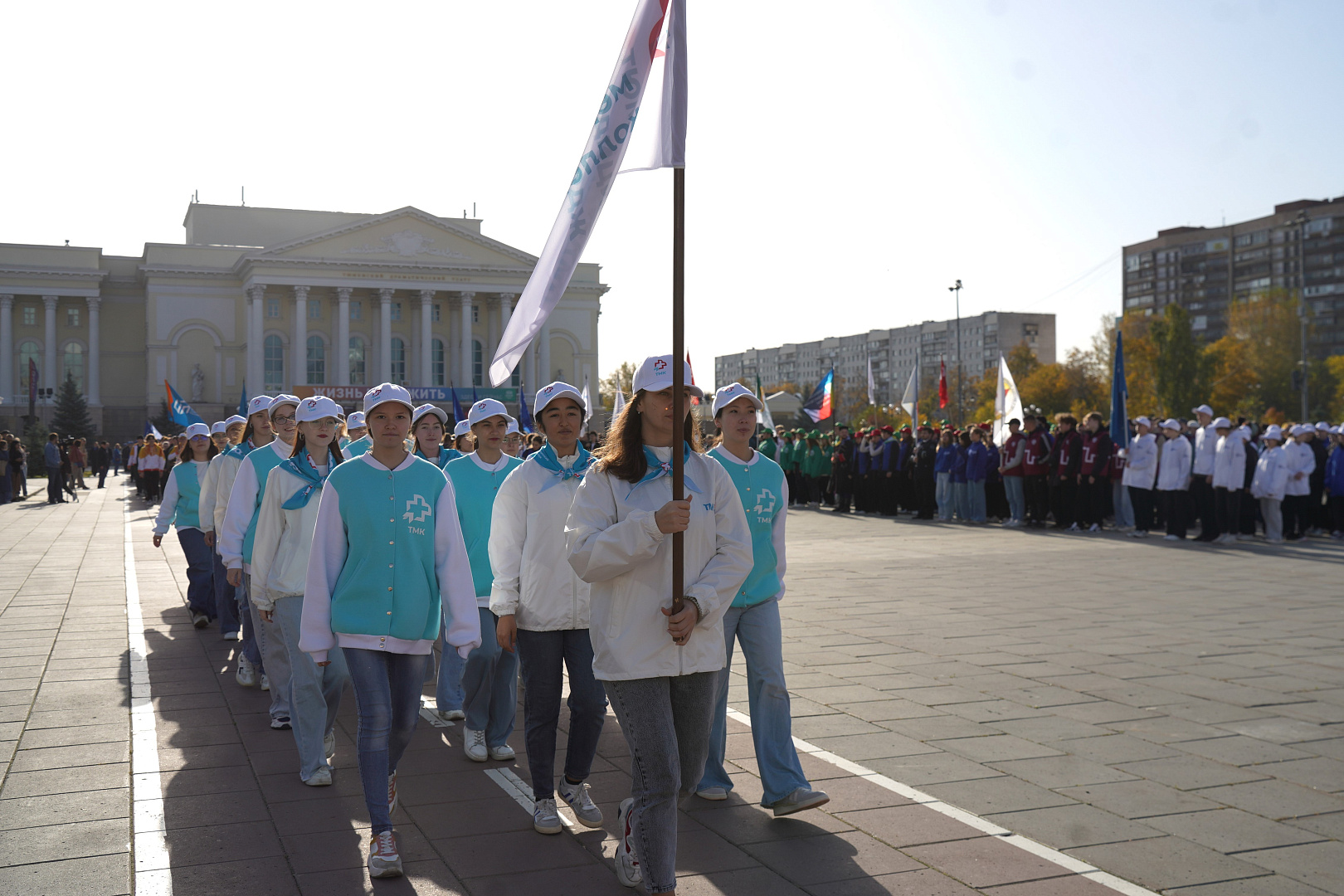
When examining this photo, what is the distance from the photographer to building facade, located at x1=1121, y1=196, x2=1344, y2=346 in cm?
11394

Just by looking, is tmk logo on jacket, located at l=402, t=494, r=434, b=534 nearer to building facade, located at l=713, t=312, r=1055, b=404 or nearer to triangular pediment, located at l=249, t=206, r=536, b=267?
triangular pediment, located at l=249, t=206, r=536, b=267

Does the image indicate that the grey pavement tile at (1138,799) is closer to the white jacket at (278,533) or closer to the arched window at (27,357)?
the white jacket at (278,533)

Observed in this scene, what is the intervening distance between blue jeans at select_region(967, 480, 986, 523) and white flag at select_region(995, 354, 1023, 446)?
1.04 m

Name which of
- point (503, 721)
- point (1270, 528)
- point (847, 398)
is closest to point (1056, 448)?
point (1270, 528)

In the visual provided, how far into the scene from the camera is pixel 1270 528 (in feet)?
63.1

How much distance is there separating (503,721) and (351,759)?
0.85 metres

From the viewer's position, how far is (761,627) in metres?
5.20

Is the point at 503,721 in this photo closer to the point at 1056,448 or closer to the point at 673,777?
the point at 673,777

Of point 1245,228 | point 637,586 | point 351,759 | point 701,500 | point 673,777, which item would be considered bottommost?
point 351,759

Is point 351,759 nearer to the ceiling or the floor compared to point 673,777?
nearer to the floor

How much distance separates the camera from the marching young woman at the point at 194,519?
10977mm

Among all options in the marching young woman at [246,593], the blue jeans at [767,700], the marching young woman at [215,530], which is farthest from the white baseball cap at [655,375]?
the marching young woman at [215,530]

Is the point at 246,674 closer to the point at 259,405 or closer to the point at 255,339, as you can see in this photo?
the point at 259,405

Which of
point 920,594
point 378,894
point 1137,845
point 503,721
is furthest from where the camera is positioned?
point 920,594
